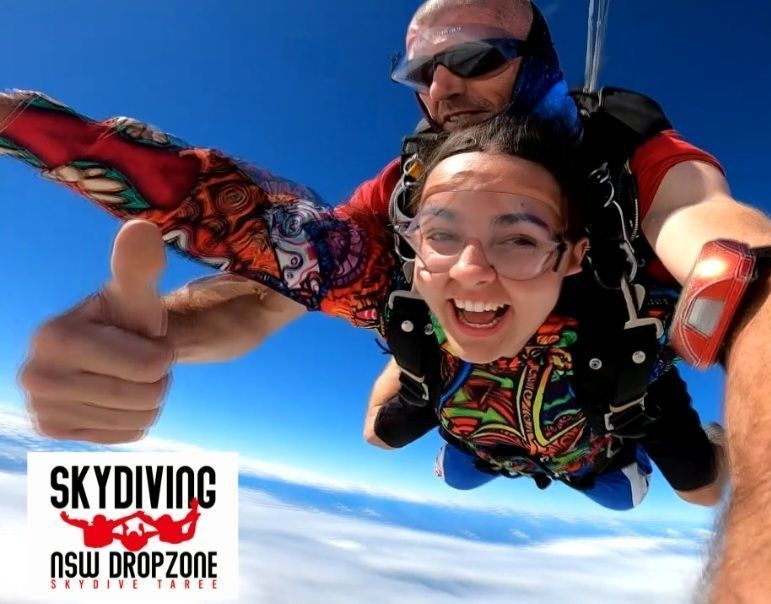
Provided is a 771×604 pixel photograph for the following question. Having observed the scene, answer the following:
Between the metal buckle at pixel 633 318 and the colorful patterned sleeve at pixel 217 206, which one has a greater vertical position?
the colorful patterned sleeve at pixel 217 206

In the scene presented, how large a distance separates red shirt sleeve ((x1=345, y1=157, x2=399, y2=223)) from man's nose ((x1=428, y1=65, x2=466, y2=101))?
10.7 inches

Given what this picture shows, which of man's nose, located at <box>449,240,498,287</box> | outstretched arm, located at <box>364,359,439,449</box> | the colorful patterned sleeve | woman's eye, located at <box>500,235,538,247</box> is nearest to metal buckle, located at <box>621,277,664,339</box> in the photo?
woman's eye, located at <box>500,235,538,247</box>

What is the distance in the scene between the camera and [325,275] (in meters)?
1.84

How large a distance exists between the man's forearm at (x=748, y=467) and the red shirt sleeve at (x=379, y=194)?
1.31 meters

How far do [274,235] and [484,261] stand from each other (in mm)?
680

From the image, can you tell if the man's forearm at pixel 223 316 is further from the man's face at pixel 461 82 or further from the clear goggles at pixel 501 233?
the man's face at pixel 461 82

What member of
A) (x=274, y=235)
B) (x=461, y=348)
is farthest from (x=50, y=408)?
(x=461, y=348)

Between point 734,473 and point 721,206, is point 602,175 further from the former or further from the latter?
point 734,473

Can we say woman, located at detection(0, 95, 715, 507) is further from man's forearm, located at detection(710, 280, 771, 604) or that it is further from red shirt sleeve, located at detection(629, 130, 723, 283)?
man's forearm, located at detection(710, 280, 771, 604)

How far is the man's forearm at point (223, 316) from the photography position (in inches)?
74.2

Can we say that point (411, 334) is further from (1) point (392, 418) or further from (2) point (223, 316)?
(1) point (392, 418)

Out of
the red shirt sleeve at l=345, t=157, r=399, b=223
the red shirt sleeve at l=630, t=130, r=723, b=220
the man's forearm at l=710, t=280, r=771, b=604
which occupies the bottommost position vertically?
the man's forearm at l=710, t=280, r=771, b=604

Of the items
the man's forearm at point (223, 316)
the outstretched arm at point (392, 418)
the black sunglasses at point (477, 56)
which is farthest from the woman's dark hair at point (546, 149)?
the outstretched arm at point (392, 418)

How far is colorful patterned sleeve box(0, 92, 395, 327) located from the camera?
147cm
